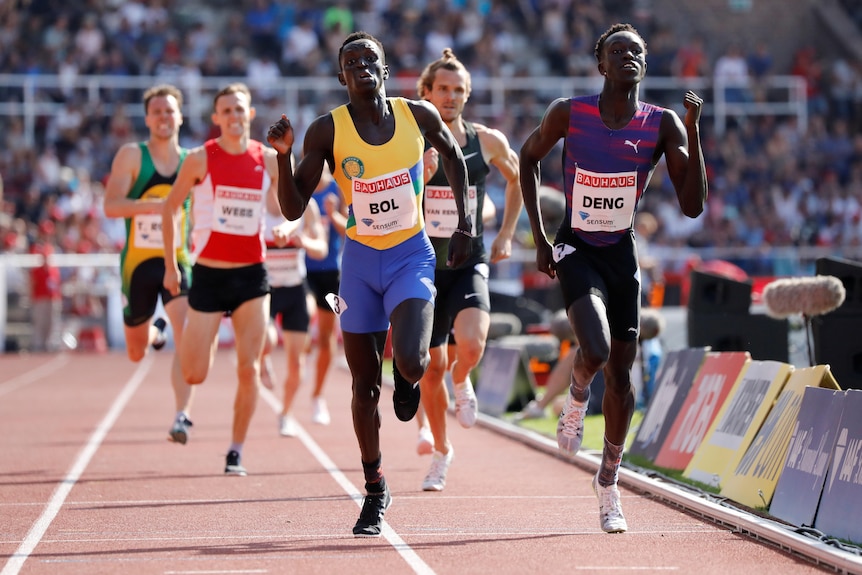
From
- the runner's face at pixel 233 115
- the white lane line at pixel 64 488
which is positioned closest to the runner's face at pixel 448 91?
the runner's face at pixel 233 115

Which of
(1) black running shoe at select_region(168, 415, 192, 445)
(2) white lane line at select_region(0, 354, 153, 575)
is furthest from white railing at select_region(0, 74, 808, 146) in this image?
(1) black running shoe at select_region(168, 415, 192, 445)

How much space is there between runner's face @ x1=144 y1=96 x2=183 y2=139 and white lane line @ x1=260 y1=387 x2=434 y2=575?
8.76ft

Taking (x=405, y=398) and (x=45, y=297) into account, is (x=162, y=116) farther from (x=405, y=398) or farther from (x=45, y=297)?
(x=45, y=297)

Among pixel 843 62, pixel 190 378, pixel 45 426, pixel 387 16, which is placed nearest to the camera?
pixel 190 378

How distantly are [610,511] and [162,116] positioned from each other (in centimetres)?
507

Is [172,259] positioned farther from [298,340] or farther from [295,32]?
[295,32]

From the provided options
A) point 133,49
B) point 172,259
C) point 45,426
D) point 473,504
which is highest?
point 133,49

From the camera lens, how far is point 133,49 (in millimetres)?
29422

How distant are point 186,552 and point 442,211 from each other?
3.21 meters

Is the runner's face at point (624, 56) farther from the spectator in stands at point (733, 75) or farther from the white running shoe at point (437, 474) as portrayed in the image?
the spectator in stands at point (733, 75)

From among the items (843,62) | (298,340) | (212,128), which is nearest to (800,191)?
(843,62)

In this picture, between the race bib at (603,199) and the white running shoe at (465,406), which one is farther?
the white running shoe at (465,406)

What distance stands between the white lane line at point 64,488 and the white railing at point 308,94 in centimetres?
1129

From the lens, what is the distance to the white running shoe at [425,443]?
29.7 ft
